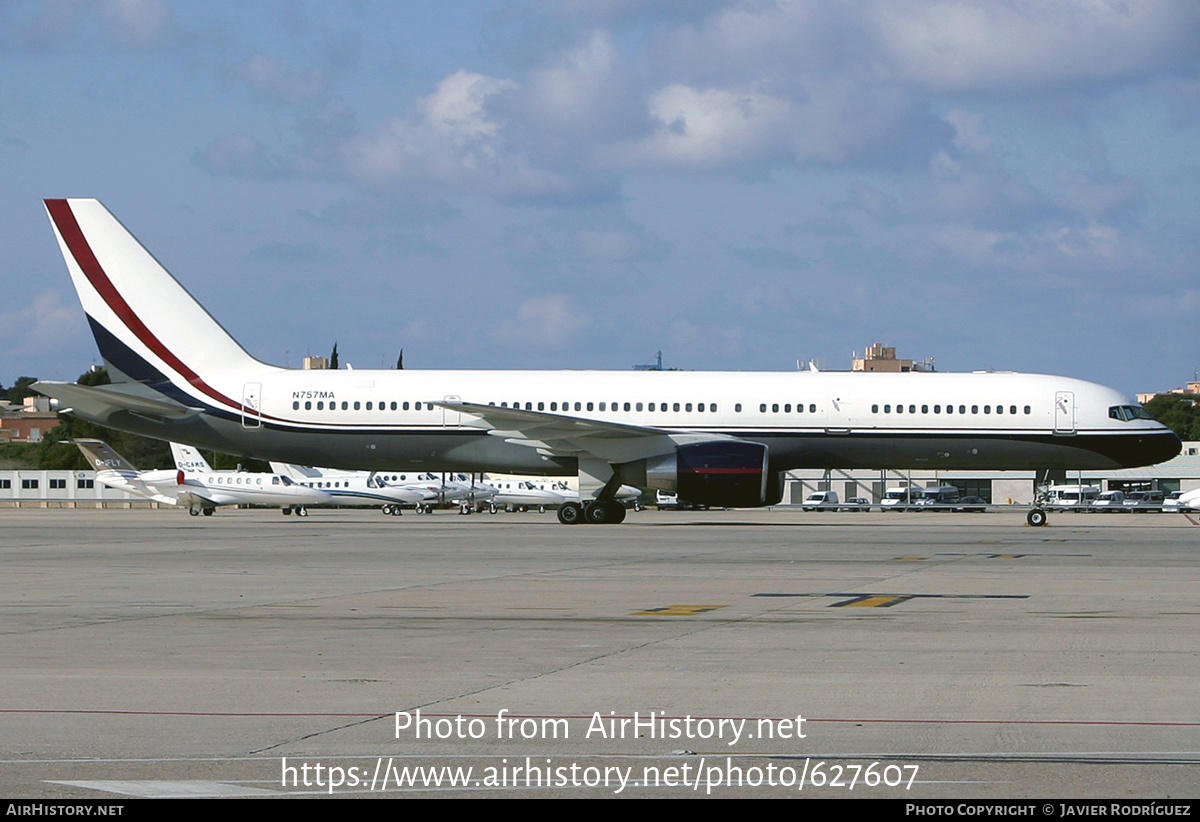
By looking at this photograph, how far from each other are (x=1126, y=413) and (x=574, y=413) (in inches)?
610

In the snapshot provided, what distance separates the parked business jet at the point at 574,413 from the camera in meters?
37.1

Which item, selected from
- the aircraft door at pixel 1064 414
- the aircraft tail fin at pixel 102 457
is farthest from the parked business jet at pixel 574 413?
the aircraft tail fin at pixel 102 457

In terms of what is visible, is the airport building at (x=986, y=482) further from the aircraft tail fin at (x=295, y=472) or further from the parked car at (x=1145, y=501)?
the aircraft tail fin at (x=295, y=472)

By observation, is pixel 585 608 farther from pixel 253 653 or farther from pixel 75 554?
pixel 75 554

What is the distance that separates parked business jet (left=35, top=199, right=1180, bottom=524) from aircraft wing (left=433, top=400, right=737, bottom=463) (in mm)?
63

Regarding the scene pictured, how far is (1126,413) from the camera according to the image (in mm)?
37938

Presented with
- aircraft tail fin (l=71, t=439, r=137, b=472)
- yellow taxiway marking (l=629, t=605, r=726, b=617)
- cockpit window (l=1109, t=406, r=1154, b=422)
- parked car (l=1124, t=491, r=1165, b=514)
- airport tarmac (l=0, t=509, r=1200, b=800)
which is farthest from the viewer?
parked car (l=1124, t=491, r=1165, b=514)

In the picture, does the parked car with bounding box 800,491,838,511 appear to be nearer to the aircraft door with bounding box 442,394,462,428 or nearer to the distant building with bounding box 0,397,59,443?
the aircraft door with bounding box 442,394,462,428

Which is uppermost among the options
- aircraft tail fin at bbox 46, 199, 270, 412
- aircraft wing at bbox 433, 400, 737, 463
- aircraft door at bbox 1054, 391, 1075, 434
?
aircraft tail fin at bbox 46, 199, 270, 412

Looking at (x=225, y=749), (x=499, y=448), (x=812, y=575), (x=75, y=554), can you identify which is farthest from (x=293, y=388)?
(x=225, y=749)

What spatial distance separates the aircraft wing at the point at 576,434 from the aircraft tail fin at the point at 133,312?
7.25m

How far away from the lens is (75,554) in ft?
80.3

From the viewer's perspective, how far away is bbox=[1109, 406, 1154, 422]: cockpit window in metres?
37.8

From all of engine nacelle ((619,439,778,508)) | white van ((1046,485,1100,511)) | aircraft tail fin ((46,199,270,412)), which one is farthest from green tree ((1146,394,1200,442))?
aircraft tail fin ((46,199,270,412))
